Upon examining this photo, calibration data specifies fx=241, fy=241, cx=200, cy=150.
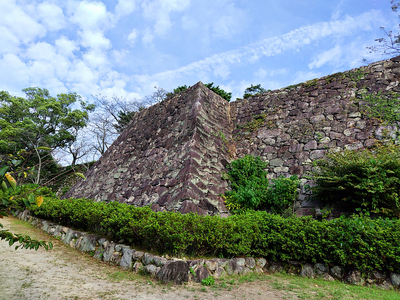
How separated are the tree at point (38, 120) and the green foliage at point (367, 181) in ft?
60.6

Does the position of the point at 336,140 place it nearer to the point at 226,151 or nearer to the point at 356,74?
the point at 356,74

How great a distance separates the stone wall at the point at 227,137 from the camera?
18.9 ft

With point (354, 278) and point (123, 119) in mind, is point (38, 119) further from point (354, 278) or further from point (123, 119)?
point (354, 278)

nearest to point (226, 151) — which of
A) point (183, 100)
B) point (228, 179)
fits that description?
point (228, 179)

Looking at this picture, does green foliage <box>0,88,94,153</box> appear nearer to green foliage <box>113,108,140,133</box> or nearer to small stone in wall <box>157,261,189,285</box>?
green foliage <box>113,108,140,133</box>

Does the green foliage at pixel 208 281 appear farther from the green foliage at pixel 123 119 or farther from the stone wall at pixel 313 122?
the green foliage at pixel 123 119

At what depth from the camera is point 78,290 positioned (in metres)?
3.19

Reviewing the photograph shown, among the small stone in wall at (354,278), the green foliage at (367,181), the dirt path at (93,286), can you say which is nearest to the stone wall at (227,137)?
the green foliage at (367,181)

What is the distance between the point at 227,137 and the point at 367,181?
4.30 m

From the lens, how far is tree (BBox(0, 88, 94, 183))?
684 inches

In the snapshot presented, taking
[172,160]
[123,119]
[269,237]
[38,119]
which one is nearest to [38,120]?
[38,119]

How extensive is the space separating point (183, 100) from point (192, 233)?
5.35 meters

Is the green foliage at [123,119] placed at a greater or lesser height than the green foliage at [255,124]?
greater

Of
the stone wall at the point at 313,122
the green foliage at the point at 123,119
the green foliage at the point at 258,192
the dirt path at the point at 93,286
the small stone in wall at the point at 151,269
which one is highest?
the green foliage at the point at 123,119
